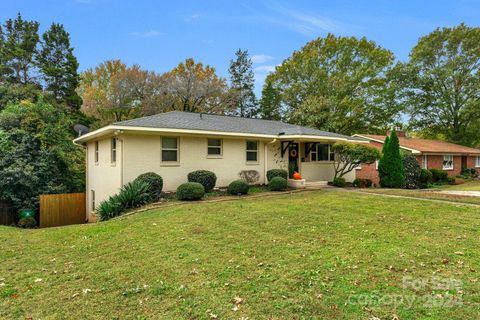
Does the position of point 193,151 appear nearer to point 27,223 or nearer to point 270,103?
point 27,223

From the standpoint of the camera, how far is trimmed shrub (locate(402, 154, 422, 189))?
18.6 metres

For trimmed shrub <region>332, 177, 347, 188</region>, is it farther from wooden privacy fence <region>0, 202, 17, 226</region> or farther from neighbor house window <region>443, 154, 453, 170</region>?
wooden privacy fence <region>0, 202, 17, 226</region>

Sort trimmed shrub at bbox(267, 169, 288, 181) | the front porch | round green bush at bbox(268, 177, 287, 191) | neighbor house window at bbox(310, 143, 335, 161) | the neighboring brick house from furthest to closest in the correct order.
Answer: the neighboring brick house, neighbor house window at bbox(310, 143, 335, 161), the front porch, trimmed shrub at bbox(267, 169, 288, 181), round green bush at bbox(268, 177, 287, 191)

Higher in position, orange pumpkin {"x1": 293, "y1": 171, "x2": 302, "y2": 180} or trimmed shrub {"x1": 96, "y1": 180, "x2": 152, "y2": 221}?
orange pumpkin {"x1": 293, "y1": 171, "x2": 302, "y2": 180}

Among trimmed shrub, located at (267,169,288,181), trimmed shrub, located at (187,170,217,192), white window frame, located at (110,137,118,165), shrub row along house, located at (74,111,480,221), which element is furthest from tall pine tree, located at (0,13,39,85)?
trimmed shrub, located at (267,169,288,181)

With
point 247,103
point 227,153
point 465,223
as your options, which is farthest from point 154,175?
point 247,103

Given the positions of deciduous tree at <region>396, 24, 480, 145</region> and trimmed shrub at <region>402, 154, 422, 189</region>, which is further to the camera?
deciduous tree at <region>396, 24, 480, 145</region>

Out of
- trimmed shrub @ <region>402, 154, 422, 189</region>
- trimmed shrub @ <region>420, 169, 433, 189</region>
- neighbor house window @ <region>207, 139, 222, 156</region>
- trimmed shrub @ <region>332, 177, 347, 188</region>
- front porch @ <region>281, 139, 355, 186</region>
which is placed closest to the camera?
neighbor house window @ <region>207, 139, 222, 156</region>

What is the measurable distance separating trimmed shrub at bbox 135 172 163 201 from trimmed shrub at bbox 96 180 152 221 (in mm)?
249

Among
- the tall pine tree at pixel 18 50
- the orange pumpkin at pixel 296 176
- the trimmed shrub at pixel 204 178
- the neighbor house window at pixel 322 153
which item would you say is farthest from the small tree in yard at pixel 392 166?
the tall pine tree at pixel 18 50

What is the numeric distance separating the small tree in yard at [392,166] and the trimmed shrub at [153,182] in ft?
41.9

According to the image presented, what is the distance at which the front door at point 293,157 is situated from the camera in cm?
1633

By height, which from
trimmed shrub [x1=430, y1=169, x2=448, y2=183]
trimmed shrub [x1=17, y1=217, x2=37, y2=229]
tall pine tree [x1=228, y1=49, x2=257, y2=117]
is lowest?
trimmed shrub [x1=17, y1=217, x2=37, y2=229]

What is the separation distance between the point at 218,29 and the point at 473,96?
91.9ft
